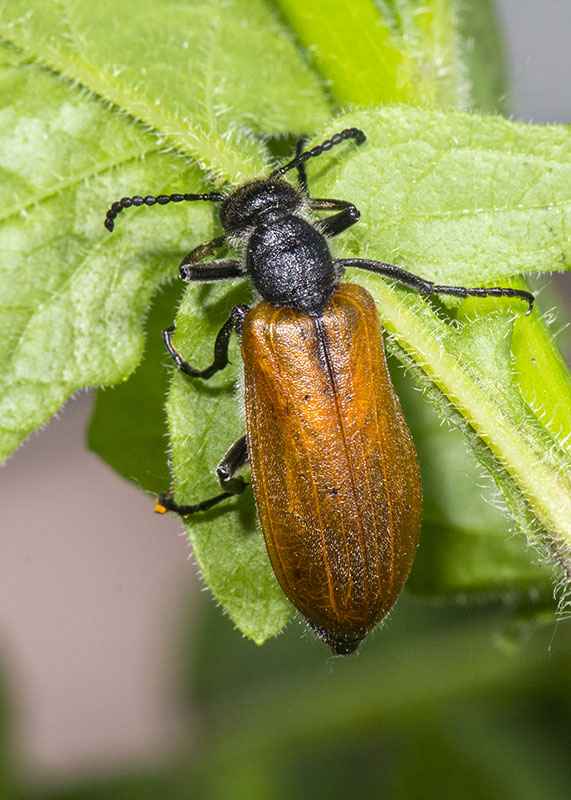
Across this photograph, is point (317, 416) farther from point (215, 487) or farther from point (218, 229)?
point (218, 229)

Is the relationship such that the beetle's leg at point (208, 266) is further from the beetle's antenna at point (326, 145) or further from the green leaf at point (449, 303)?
the beetle's antenna at point (326, 145)

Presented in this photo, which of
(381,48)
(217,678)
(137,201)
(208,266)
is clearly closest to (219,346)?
(208,266)

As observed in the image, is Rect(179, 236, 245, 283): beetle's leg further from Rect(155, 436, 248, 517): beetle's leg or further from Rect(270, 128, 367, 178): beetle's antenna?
Rect(155, 436, 248, 517): beetle's leg

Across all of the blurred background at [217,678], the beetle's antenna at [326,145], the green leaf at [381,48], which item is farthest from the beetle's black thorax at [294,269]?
the blurred background at [217,678]

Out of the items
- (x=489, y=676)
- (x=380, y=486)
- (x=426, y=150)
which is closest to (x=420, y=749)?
(x=489, y=676)

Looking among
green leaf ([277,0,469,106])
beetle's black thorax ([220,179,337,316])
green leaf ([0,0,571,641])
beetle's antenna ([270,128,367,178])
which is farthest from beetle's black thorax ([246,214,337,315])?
green leaf ([277,0,469,106])
